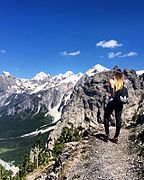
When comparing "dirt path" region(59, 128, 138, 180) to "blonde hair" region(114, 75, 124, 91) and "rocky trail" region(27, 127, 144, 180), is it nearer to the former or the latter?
"rocky trail" region(27, 127, 144, 180)

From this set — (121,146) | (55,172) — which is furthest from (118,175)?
(55,172)

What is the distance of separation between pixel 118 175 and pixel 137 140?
756 centimetres

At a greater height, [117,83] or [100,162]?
[117,83]

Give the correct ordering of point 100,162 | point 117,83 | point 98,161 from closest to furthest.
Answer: point 117,83
point 100,162
point 98,161

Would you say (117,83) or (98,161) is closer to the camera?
(117,83)

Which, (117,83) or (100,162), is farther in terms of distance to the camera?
(100,162)

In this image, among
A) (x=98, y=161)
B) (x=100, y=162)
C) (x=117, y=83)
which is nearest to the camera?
(x=117, y=83)

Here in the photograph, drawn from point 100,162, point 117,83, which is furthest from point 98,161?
point 117,83

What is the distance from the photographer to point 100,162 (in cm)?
3200

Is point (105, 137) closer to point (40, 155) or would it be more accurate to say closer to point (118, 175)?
point (118, 175)

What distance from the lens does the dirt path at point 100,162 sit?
29.5 metres

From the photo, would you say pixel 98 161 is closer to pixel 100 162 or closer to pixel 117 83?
pixel 100 162

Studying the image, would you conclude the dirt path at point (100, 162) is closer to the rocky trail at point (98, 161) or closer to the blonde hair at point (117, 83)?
the rocky trail at point (98, 161)

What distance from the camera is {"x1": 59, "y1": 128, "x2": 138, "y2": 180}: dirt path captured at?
29.5 m
